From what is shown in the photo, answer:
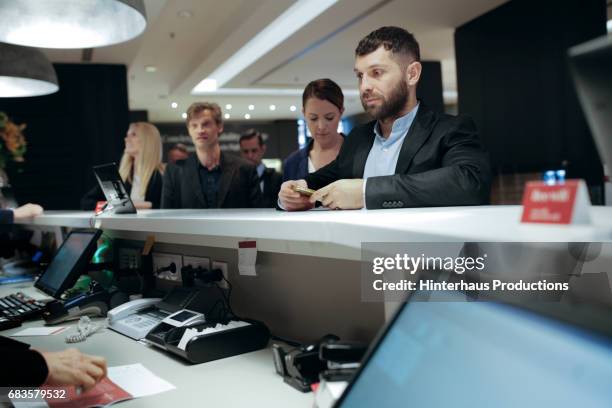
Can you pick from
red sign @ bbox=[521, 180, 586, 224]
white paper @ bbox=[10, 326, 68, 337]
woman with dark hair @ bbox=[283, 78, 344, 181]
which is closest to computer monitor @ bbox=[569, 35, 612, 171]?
red sign @ bbox=[521, 180, 586, 224]

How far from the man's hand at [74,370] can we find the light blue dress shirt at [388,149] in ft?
3.46

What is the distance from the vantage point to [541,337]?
17.5 inches

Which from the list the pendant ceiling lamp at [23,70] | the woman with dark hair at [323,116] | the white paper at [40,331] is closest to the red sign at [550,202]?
the white paper at [40,331]

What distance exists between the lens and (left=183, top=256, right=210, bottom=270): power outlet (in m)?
1.59

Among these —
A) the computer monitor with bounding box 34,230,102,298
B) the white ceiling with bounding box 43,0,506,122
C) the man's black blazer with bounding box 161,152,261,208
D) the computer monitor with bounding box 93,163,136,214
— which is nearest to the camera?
the computer monitor with bounding box 34,230,102,298

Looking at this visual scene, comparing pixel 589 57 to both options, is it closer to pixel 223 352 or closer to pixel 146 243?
pixel 223 352

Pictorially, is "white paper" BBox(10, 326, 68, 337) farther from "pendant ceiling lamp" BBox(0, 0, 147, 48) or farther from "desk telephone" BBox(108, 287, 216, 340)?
"pendant ceiling lamp" BBox(0, 0, 147, 48)

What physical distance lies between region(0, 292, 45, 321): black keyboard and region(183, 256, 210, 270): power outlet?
503mm

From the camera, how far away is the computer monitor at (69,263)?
1875 millimetres

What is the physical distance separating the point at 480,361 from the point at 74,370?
2.64 feet

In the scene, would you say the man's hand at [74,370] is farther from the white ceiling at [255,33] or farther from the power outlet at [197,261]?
the white ceiling at [255,33]

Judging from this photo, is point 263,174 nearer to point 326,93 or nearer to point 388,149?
point 326,93

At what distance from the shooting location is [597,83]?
0.38m

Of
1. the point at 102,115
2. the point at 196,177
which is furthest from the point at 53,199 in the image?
the point at 196,177
